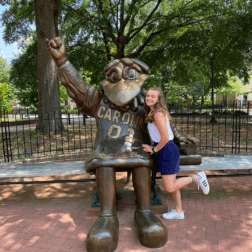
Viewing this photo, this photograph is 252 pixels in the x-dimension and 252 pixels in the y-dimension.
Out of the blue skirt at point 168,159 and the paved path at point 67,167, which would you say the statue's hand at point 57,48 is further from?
the paved path at point 67,167

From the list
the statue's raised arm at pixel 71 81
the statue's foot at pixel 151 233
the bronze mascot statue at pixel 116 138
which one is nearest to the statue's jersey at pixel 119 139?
the bronze mascot statue at pixel 116 138

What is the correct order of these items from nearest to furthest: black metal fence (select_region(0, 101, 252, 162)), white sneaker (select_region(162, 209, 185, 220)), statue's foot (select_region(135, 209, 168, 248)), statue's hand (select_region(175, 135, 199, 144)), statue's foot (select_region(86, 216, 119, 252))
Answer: statue's foot (select_region(86, 216, 119, 252)), statue's foot (select_region(135, 209, 168, 248)), white sneaker (select_region(162, 209, 185, 220)), statue's hand (select_region(175, 135, 199, 144)), black metal fence (select_region(0, 101, 252, 162))

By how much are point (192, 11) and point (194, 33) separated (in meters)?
0.95

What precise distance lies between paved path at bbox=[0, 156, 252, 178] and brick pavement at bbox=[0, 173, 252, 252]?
0.55 m

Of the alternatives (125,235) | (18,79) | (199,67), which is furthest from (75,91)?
(199,67)

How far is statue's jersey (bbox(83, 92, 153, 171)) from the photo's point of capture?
2.84 m

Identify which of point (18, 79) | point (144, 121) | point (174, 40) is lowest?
point (144, 121)

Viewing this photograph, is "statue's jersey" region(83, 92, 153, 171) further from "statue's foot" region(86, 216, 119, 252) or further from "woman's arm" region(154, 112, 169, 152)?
"statue's foot" region(86, 216, 119, 252)

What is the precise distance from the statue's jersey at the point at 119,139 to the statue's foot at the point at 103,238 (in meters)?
0.66

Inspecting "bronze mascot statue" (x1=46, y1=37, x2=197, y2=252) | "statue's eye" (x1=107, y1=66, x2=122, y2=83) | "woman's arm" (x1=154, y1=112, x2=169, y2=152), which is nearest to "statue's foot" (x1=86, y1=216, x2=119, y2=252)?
"bronze mascot statue" (x1=46, y1=37, x2=197, y2=252)

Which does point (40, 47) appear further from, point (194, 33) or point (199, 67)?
point (199, 67)

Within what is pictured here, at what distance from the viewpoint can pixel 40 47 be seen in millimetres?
7957

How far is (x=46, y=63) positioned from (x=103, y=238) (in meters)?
6.86

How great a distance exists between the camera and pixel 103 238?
2395 millimetres
